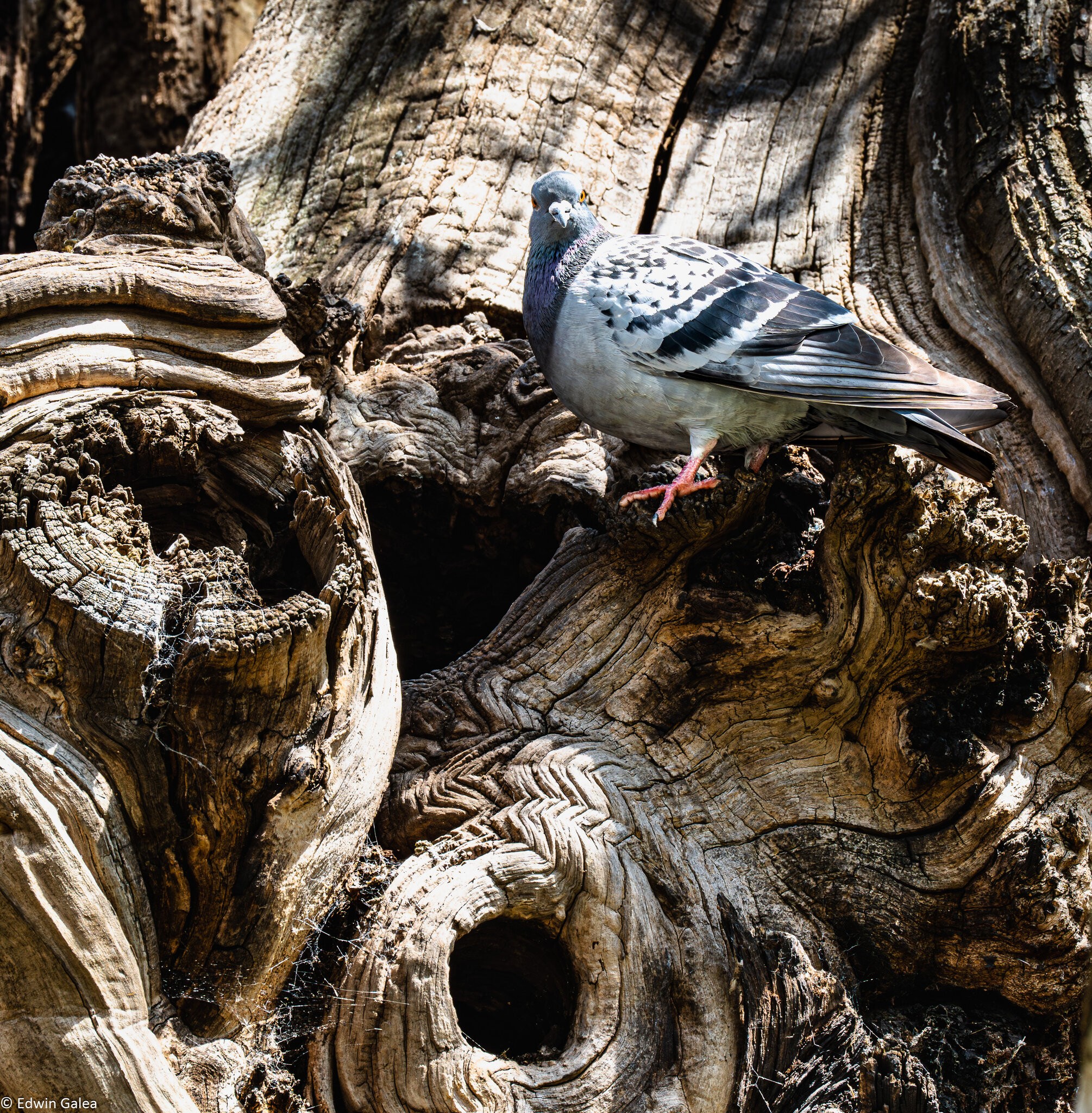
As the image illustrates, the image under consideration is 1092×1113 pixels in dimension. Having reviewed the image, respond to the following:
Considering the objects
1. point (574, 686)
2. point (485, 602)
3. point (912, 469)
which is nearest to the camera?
point (912, 469)

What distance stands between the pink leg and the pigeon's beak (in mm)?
802

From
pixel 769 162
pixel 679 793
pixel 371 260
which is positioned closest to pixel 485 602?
pixel 679 793

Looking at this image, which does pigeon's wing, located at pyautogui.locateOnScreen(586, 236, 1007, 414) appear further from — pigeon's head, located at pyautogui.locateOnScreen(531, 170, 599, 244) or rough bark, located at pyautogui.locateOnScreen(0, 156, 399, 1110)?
rough bark, located at pyautogui.locateOnScreen(0, 156, 399, 1110)

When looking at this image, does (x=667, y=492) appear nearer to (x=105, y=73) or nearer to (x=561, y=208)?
(x=561, y=208)

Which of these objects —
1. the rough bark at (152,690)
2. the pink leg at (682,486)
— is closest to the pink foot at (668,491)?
the pink leg at (682,486)

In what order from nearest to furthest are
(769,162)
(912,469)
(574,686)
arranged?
(912,469), (574,686), (769,162)

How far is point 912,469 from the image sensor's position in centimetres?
237

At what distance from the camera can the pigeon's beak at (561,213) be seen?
288 centimetres

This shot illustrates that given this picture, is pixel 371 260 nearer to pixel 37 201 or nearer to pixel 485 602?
pixel 485 602

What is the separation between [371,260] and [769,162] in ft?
5.39

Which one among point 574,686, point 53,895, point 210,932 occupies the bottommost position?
point 210,932

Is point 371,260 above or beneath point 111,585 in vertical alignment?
above
